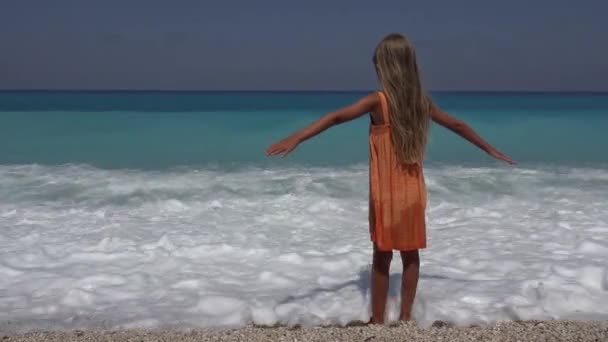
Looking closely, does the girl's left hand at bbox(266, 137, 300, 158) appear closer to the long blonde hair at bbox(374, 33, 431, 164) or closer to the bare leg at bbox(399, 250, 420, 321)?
the long blonde hair at bbox(374, 33, 431, 164)

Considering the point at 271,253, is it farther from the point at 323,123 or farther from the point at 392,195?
the point at 323,123

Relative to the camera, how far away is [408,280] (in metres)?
2.95

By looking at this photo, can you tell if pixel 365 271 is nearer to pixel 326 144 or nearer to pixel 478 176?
pixel 478 176

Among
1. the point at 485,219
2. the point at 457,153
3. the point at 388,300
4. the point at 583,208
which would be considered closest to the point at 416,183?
the point at 388,300

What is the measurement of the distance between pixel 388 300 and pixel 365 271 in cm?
67

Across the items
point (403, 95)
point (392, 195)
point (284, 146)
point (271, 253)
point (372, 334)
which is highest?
point (403, 95)

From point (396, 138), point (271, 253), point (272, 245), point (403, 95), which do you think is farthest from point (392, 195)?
point (272, 245)

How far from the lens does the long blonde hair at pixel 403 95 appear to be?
2.60 m

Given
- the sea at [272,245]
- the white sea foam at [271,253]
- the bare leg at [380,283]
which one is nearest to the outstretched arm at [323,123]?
the sea at [272,245]

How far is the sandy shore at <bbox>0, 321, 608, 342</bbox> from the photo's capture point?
2.64 metres

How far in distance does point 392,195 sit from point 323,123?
472mm

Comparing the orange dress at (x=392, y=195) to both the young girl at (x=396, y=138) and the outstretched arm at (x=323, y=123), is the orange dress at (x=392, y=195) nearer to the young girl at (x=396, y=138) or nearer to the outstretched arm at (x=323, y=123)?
the young girl at (x=396, y=138)

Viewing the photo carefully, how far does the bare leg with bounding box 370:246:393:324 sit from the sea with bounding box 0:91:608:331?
0.53 ft

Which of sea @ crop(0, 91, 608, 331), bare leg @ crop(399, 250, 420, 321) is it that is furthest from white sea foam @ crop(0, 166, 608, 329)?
bare leg @ crop(399, 250, 420, 321)
